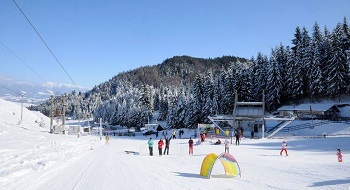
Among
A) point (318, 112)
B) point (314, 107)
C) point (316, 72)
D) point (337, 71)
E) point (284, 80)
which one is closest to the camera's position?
point (337, 71)

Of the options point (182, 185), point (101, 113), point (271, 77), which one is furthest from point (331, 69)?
point (101, 113)

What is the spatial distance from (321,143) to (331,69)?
88.5ft

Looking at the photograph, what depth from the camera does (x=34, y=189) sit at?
1098 centimetres

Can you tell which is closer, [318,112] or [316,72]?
[318,112]

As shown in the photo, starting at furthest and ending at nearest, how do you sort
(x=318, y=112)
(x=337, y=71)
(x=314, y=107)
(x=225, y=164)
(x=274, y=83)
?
(x=274, y=83), (x=314, y=107), (x=318, y=112), (x=337, y=71), (x=225, y=164)

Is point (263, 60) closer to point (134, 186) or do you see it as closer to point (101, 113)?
point (134, 186)

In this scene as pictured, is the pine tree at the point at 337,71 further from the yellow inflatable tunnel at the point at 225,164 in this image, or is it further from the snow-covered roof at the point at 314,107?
the yellow inflatable tunnel at the point at 225,164

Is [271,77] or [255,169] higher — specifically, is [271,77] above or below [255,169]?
above

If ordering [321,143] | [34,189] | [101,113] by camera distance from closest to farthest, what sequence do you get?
[34,189] < [321,143] < [101,113]

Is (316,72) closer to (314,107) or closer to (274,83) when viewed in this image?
(314,107)

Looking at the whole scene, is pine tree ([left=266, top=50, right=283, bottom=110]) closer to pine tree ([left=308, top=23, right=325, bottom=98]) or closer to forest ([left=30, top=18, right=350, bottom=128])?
forest ([left=30, top=18, right=350, bottom=128])

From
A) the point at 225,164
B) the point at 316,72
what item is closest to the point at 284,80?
the point at 316,72

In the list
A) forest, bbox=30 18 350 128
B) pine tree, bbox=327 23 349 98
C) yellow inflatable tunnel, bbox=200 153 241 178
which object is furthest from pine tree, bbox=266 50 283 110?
yellow inflatable tunnel, bbox=200 153 241 178

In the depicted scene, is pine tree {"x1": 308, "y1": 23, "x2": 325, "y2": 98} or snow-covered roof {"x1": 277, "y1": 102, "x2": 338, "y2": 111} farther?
pine tree {"x1": 308, "y1": 23, "x2": 325, "y2": 98}
